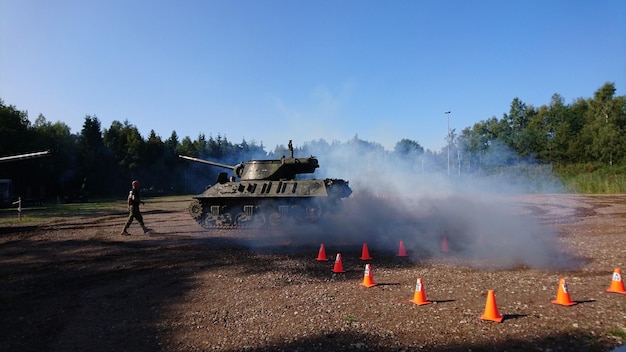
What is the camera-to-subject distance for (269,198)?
16.4 meters

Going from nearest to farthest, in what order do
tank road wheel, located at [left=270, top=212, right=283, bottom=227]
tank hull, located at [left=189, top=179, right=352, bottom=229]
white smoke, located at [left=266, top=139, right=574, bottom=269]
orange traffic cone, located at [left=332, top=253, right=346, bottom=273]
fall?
1. orange traffic cone, located at [left=332, top=253, right=346, bottom=273]
2. white smoke, located at [left=266, top=139, right=574, bottom=269]
3. tank hull, located at [left=189, top=179, right=352, bottom=229]
4. tank road wheel, located at [left=270, top=212, right=283, bottom=227]

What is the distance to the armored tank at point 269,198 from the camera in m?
16.1

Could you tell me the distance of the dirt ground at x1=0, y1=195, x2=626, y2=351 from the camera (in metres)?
5.12

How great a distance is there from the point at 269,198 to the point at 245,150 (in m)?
32.9

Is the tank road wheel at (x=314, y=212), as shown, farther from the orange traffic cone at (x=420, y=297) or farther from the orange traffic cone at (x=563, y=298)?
the orange traffic cone at (x=563, y=298)

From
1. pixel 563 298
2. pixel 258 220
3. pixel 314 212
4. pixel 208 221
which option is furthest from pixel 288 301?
pixel 208 221

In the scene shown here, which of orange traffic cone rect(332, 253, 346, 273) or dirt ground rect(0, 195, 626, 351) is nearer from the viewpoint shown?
dirt ground rect(0, 195, 626, 351)

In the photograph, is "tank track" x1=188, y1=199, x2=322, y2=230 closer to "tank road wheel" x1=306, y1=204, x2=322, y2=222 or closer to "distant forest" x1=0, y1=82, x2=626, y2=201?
"tank road wheel" x1=306, y1=204, x2=322, y2=222

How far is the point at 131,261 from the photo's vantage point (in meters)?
10.3

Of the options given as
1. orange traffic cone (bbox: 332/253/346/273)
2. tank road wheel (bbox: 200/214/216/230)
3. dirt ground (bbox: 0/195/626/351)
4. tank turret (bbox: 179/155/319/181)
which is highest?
tank turret (bbox: 179/155/319/181)

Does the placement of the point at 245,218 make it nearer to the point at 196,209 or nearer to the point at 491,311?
the point at 196,209

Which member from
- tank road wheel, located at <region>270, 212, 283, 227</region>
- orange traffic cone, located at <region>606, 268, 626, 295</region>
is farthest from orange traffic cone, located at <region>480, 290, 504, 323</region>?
tank road wheel, located at <region>270, 212, 283, 227</region>

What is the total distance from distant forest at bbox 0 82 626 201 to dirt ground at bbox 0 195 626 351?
12876mm

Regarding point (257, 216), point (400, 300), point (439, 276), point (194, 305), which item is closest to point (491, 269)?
point (439, 276)
